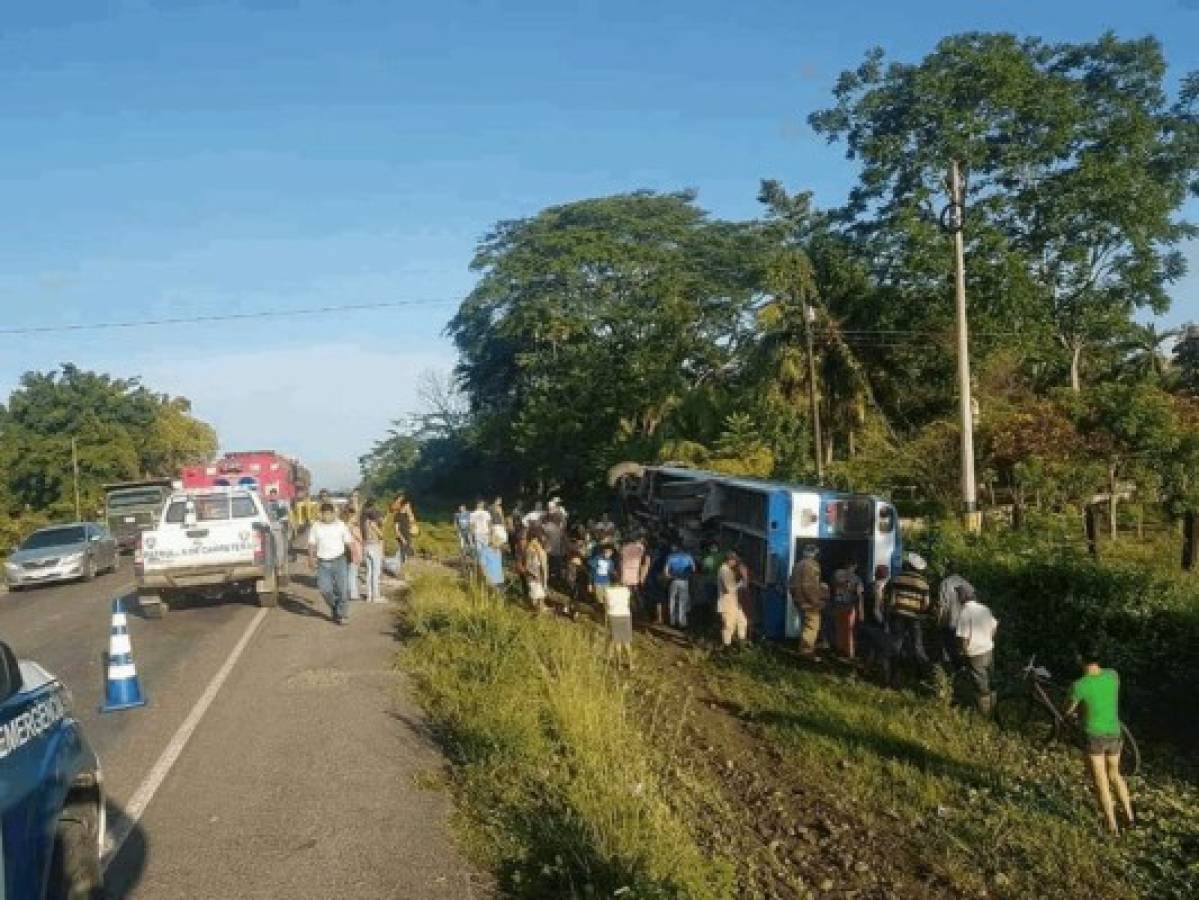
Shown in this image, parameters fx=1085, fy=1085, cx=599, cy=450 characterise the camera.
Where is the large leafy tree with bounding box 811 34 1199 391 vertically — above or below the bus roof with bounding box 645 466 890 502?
above

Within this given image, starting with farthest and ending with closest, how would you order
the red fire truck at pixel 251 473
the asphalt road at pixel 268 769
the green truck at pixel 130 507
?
the green truck at pixel 130 507 → the red fire truck at pixel 251 473 → the asphalt road at pixel 268 769

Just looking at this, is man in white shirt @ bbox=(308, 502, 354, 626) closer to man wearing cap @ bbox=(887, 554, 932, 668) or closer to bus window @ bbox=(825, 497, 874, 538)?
bus window @ bbox=(825, 497, 874, 538)

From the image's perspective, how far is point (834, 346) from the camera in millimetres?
34312

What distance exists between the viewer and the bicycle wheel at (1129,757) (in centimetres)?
988

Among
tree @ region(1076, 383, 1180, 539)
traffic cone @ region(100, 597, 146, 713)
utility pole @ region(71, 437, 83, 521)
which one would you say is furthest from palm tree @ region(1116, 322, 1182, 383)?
utility pole @ region(71, 437, 83, 521)

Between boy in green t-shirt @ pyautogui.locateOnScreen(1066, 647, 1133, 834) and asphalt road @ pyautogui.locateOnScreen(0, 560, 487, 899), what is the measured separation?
5.29 meters

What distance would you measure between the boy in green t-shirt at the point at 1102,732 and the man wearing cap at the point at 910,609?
15.0 feet

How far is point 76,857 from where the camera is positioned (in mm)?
4961

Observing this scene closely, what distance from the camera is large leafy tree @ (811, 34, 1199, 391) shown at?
108ft

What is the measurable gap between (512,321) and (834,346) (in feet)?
42.5

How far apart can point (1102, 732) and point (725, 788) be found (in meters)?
A: 3.09

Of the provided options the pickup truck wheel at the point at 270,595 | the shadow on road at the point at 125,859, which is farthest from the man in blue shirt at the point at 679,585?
the shadow on road at the point at 125,859

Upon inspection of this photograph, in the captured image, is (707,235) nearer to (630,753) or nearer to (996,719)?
(996,719)

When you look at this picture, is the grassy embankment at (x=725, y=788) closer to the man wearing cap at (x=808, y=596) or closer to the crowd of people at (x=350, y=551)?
the man wearing cap at (x=808, y=596)
